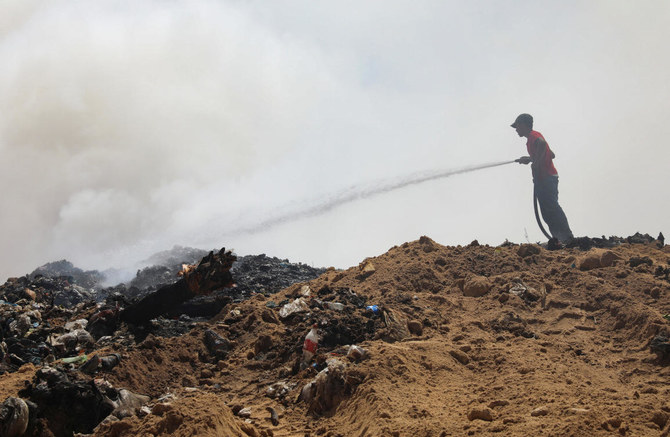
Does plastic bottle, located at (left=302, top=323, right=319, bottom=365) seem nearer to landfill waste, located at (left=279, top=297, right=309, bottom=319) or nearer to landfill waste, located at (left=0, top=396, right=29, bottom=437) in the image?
landfill waste, located at (left=279, top=297, right=309, bottom=319)

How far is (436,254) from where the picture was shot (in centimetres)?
1205

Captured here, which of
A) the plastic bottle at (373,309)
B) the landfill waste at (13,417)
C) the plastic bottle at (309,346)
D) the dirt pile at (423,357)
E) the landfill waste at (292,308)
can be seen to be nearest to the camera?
the dirt pile at (423,357)

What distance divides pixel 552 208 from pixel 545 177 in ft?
3.47

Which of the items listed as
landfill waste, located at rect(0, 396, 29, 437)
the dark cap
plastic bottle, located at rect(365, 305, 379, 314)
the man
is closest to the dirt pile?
plastic bottle, located at rect(365, 305, 379, 314)

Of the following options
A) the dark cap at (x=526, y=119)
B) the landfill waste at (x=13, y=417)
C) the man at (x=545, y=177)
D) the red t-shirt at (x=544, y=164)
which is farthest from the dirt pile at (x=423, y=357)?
the dark cap at (x=526, y=119)

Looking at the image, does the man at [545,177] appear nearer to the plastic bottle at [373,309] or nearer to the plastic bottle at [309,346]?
the plastic bottle at [373,309]

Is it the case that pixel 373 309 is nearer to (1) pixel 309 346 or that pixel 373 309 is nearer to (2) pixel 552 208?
(1) pixel 309 346

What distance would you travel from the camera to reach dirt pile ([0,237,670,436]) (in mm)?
5266

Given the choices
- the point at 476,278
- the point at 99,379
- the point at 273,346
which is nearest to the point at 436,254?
the point at 476,278

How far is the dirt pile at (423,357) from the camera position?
527 cm

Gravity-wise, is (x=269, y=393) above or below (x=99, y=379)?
below

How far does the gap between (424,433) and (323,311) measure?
13.0ft

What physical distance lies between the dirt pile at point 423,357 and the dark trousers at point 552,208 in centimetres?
455

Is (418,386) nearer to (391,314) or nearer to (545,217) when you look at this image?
(391,314)
